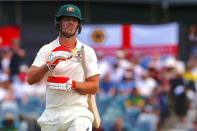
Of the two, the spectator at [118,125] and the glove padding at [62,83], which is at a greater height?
the glove padding at [62,83]

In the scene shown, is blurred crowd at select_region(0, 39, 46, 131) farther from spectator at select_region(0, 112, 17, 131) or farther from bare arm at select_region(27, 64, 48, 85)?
bare arm at select_region(27, 64, 48, 85)

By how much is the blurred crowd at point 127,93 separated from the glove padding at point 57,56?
6509 millimetres

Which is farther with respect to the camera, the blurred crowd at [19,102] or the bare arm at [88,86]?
the blurred crowd at [19,102]

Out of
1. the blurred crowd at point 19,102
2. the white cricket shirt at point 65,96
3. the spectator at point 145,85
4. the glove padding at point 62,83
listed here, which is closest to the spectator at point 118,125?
the spectator at point 145,85

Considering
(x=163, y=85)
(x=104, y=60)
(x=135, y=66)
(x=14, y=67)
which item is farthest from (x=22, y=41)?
(x=163, y=85)

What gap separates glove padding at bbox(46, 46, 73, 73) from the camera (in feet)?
16.3

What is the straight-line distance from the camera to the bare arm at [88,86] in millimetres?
5270

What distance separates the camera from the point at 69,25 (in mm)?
5348

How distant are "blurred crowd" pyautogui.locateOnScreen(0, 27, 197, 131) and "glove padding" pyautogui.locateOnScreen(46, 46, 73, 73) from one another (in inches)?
256

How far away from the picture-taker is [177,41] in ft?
47.1

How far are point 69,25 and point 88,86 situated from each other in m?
0.71

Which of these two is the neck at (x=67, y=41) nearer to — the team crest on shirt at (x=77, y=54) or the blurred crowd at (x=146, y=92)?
the team crest on shirt at (x=77, y=54)

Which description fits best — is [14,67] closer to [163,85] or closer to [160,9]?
[163,85]

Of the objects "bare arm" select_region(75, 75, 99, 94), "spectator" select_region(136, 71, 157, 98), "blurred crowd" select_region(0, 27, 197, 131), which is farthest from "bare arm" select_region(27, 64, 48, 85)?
"spectator" select_region(136, 71, 157, 98)
